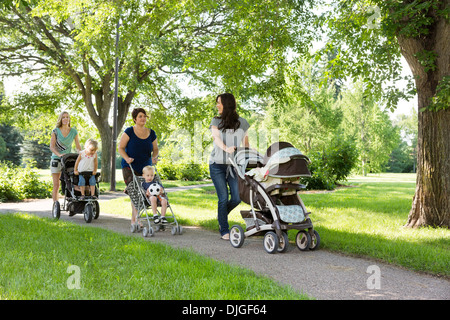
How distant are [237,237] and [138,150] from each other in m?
2.47

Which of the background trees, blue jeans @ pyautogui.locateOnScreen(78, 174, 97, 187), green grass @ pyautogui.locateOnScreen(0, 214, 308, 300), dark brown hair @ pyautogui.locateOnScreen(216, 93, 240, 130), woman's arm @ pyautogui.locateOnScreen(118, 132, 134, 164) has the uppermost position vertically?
the background trees

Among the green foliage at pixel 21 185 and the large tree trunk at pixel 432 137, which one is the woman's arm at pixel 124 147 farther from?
the green foliage at pixel 21 185

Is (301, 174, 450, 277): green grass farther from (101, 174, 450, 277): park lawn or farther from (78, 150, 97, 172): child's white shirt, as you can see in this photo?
(78, 150, 97, 172): child's white shirt

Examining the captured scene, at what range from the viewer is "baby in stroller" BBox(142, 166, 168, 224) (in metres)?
6.96

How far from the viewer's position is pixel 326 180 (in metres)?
16.5

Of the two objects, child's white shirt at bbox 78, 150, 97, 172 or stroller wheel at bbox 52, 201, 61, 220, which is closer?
child's white shirt at bbox 78, 150, 97, 172

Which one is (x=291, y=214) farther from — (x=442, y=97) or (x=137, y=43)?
(x=137, y=43)

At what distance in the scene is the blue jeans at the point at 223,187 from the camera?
260 inches

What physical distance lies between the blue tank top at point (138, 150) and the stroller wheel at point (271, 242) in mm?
2847

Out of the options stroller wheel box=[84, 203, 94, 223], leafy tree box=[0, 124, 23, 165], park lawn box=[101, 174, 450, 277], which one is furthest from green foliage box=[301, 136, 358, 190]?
leafy tree box=[0, 124, 23, 165]

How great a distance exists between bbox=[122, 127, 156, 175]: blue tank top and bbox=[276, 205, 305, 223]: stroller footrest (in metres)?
2.89

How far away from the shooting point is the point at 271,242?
225 inches

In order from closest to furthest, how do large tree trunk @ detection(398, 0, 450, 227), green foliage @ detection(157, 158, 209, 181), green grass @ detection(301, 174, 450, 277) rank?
green grass @ detection(301, 174, 450, 277), large tree trunk @ detection(398, 0, 450, 227), green foliage @ detection(157, 158, 209, 181)
